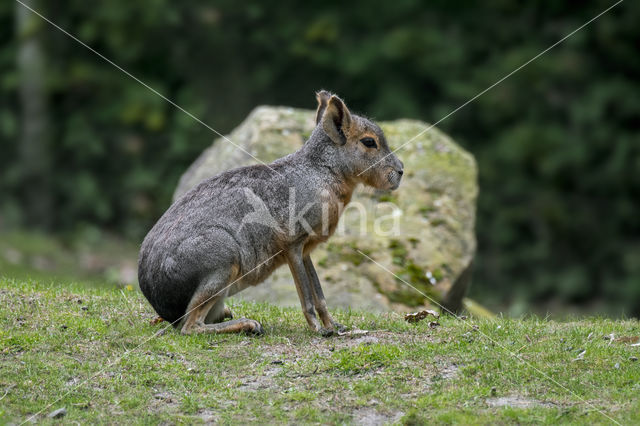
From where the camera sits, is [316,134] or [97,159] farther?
[97,159]

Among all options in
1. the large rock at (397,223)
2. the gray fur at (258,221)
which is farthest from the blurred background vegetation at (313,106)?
the gray fur at (258,221)

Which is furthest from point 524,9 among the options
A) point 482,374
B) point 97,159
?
point 482,374

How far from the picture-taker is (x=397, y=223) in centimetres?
1023

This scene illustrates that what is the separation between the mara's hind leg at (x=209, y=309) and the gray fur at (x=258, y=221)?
11 mm

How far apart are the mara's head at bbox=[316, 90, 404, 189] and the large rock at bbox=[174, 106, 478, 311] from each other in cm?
191

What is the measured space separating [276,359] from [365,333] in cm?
95

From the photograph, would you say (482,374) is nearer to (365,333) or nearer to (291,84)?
(365,333)

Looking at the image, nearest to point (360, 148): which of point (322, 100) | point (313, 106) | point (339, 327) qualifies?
point (322, 100)

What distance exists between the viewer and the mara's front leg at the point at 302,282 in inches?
275

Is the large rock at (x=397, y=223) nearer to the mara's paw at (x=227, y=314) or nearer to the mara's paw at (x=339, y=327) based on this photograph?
the mara's paw at (x=227, y=314)

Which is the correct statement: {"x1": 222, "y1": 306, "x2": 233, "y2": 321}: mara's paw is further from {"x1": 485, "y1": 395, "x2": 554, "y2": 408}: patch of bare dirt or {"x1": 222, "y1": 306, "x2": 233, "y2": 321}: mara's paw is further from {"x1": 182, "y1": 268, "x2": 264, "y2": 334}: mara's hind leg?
{"x1": 485, "y1": 395, "x2": 554, "y2": 408}: patch of bare dirt

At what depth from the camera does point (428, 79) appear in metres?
16.8

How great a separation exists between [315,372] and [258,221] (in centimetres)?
147

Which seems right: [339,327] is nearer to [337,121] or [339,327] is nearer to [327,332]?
[327,332]
